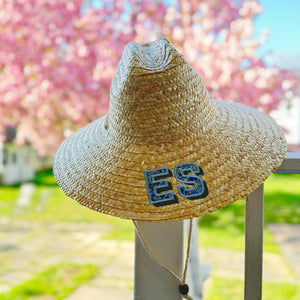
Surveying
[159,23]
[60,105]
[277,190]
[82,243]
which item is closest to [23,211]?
[82,243]

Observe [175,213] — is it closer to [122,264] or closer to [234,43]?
[122,264]

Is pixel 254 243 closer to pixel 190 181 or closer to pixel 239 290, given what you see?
pixel 190 181

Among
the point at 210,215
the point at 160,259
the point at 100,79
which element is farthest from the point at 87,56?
the point at 160,259

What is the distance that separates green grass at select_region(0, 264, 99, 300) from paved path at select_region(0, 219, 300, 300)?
0.20 feet

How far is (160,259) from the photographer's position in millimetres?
640

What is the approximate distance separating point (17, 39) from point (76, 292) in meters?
2.13

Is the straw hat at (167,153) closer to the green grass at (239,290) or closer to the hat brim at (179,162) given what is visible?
the hat brim at (179,162)

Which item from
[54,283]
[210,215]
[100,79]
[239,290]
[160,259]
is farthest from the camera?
[210,215]

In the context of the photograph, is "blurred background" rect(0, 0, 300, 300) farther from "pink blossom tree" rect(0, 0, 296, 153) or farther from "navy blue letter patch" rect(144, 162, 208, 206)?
"navy blue letter patch" rect(144, 162, 208, 206)

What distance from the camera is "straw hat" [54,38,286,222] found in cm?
52

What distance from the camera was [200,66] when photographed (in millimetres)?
3088

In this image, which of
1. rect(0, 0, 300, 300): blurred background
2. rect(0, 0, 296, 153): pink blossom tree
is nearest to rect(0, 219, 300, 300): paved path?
rect(0, 0, 300, 300): blurred background

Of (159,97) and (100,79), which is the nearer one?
(159,97)

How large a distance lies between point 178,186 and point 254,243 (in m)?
0.23
